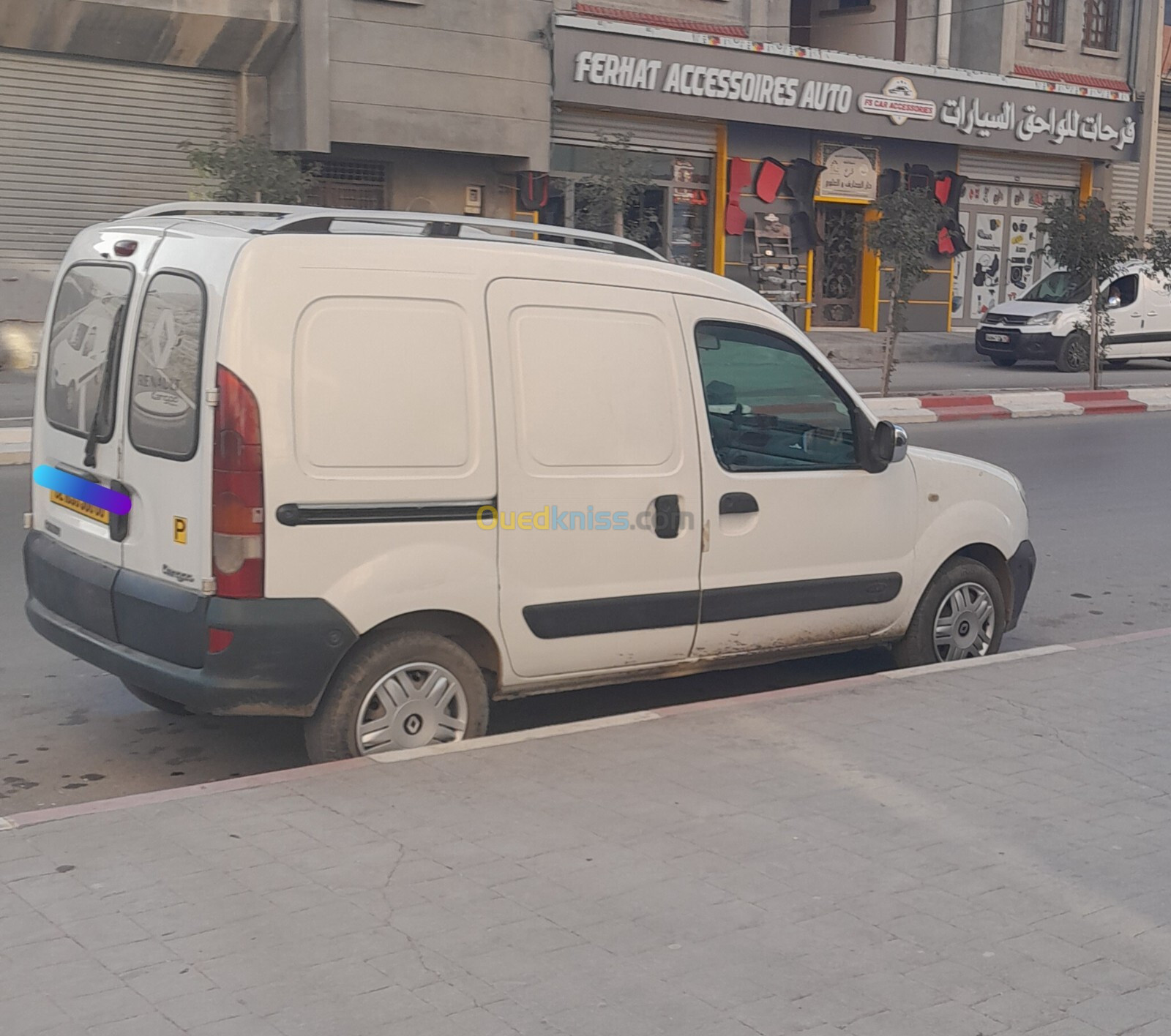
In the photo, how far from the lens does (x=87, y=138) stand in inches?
812

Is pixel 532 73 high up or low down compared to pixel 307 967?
up

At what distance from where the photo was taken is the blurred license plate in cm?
526

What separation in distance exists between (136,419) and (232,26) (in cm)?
1717

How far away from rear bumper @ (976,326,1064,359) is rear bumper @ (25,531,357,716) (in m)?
21.9

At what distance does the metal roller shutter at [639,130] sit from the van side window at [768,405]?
18684 mm

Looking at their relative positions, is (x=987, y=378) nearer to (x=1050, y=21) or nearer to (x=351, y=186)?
(x=351, y=186)

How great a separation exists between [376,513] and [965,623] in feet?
10.6

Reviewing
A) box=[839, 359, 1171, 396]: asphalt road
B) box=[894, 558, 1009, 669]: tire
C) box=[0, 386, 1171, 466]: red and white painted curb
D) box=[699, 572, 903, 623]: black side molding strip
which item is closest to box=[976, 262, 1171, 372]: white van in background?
box=[839, 359, 1171, 396]: asphalt road

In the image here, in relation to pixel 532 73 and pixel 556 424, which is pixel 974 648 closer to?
pixel 556 424

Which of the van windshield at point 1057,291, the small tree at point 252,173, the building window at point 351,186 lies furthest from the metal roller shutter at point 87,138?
the van windshield at point 1057,291

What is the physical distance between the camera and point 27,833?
14.3 feet

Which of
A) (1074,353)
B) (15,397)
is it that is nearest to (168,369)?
(15,397)

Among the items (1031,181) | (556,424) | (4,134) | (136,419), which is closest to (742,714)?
(556,424)

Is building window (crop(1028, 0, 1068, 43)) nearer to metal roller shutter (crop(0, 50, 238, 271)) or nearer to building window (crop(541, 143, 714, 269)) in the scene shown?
building window (crop(541, 143, 714, 269))
